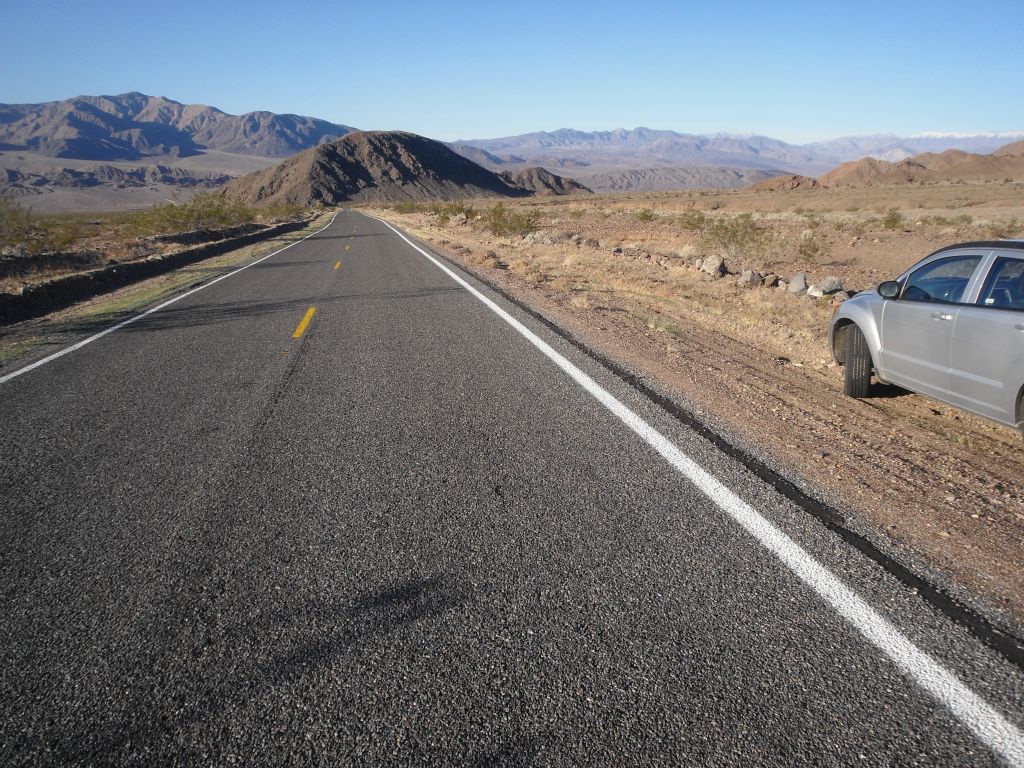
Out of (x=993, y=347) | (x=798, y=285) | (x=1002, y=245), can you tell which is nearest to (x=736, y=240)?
(x=798, y=285)

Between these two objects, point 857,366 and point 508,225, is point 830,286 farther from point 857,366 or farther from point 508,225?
point 508,225

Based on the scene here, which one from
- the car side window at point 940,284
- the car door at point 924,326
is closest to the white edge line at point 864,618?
the car door at point 924,326

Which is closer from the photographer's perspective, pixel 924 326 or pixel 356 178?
pixel 924 326

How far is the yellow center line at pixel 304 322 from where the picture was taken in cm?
876

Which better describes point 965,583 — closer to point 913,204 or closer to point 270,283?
point 270,283

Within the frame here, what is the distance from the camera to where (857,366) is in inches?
234

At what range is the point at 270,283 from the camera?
48.8 feet

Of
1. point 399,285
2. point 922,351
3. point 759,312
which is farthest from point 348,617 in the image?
point 399,285

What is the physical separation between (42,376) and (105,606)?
537 cm

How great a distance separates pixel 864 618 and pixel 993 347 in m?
2.73

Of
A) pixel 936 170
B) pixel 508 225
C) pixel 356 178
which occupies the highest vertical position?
pixel 356 178

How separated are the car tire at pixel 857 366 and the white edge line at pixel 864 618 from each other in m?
2.56

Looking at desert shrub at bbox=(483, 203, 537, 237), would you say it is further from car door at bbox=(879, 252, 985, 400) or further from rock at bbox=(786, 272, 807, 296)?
car door at bbox=(879, 252, 985, 400)

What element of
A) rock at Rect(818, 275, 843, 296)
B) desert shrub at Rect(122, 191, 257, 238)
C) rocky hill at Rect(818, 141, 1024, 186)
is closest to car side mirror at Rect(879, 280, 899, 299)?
rock at Rect(818, 275, 843, 296)
